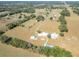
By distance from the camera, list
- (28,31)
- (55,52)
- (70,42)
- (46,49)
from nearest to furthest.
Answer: (55,52) < (46,49) < (70,42) < (28,31)

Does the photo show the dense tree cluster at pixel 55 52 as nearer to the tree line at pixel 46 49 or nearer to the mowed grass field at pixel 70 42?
the tree line at pixel 46 49

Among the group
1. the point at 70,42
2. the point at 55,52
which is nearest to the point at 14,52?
the point at 55,52

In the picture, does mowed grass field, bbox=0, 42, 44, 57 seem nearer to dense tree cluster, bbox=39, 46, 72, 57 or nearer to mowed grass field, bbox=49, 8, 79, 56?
dense tree cluster, bbox=39, 46, 72, 57

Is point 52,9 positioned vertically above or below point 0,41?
below

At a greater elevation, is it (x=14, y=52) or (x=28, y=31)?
(x=14, y=52)

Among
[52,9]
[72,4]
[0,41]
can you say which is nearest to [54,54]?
[0,41]

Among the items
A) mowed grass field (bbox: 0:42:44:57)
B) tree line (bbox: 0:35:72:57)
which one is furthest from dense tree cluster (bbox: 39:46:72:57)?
mowed grass field (bbox: 0:42:44:57)

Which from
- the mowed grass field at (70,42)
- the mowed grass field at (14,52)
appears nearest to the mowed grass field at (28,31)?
the mowed grass field at (70,42)

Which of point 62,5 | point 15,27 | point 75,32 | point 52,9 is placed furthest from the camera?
point 62,5

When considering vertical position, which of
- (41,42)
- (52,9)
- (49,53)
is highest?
(49,53)

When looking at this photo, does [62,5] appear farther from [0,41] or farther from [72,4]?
[0,41]

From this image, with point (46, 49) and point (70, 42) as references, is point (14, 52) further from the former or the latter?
point (70, 42)
